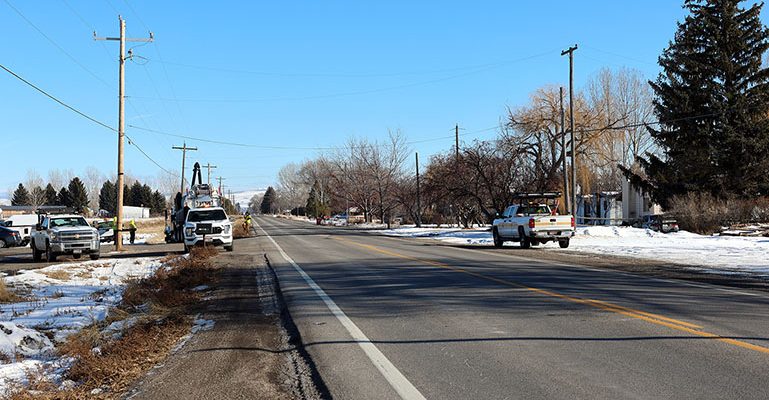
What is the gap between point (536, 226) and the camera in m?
26.8

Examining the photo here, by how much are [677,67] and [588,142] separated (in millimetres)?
13881

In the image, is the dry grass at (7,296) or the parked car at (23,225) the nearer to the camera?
the dry grass at (7,296)

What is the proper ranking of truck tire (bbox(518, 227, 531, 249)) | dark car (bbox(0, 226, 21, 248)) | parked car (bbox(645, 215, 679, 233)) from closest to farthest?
1. truck tire (bbox(518, 227, 531, 249))
2. parked car (bbox(645, 215, 679, 233))
3. dark car (bbox(0, 226, 21, 248))

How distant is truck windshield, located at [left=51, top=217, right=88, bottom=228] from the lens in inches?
1018

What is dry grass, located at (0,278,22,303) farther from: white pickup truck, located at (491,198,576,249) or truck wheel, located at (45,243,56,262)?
white pickup truck, located at (491,198,576,249)

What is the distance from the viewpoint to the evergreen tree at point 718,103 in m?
40.4

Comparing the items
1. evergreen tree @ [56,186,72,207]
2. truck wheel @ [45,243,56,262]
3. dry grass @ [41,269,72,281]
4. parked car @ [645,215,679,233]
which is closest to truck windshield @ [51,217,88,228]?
truck wheel @ [45,243,56,262]

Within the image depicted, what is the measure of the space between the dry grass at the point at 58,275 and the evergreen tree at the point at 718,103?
124 feet

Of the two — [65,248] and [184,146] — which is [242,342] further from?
[184,146]

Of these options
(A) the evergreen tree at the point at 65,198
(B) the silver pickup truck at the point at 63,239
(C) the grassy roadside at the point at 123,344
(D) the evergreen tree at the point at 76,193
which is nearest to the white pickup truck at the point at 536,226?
(C) the grassy roadside at the point at 123,344

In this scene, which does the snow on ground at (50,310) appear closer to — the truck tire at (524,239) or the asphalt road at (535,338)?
the asphalt road at (535,338)

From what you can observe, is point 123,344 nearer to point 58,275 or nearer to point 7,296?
point 7,296

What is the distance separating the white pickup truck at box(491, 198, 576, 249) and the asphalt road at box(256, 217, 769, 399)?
12.7m

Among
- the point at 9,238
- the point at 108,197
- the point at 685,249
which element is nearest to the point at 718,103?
the point at 685,249
